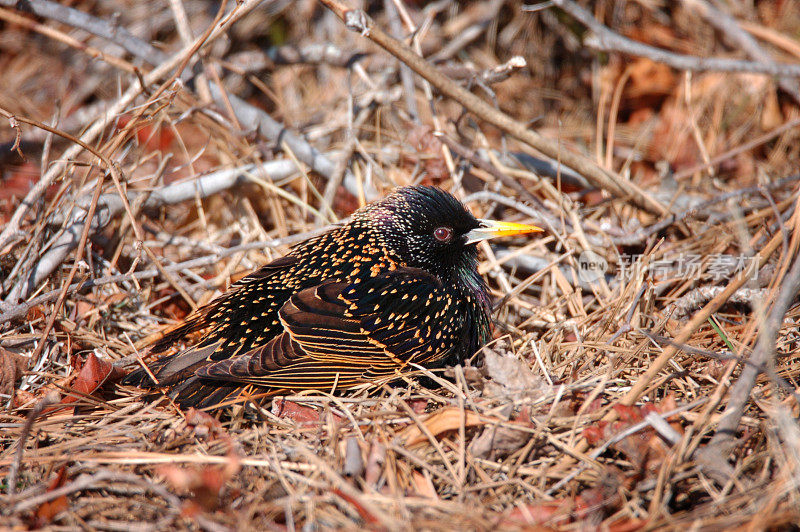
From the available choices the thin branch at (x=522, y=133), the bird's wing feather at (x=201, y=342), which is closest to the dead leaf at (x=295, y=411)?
the bird's wing feather at (x=201, y=342)

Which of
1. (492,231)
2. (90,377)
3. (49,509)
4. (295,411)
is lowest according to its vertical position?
(295,411)

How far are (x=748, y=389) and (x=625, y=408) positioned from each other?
0.42 meters

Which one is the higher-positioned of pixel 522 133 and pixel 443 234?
pixel 522 133

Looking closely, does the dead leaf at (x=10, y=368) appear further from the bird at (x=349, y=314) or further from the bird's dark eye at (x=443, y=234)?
the bird's dark eye at (x=443, y=234)

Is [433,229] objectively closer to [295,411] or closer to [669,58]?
[295,411]

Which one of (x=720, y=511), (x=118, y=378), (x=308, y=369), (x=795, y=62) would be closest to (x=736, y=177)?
(x=795, y=62)

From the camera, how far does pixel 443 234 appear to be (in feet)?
9.73

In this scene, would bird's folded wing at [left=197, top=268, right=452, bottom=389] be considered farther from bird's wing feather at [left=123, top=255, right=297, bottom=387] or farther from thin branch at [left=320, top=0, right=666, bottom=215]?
thin branch at [left=320, top=0, right=666, bottom=215]

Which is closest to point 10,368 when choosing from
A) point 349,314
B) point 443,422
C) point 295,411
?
point 295,411

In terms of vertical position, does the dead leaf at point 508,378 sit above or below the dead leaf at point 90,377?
below

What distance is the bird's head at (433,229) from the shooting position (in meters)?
2.94

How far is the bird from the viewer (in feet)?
8.25

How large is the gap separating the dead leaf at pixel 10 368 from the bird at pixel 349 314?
54cm

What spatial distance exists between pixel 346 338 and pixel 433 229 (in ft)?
2.41
